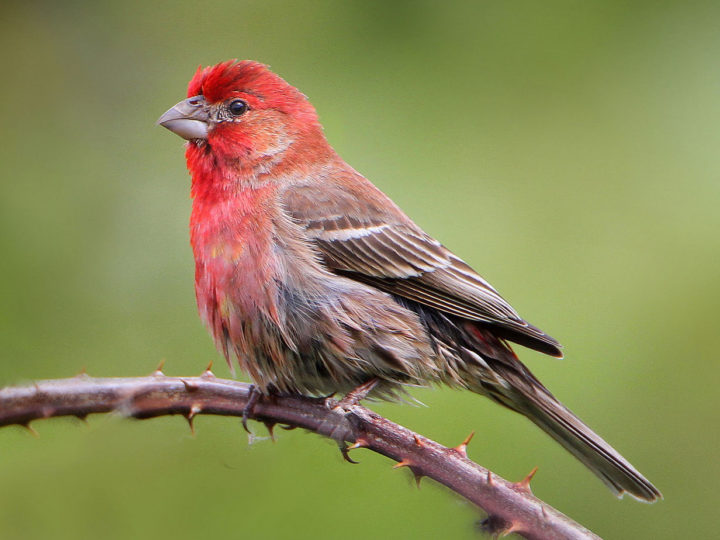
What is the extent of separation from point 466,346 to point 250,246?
94cm

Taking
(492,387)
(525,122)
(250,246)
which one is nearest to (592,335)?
(492,387)

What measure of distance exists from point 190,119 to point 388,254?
1.00 m

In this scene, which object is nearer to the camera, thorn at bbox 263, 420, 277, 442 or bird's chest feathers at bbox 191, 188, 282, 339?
thorn at bbox 263, 420, 277, 442

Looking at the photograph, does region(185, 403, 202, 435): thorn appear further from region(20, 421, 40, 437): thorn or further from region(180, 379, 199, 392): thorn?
region(20, 421, 40, 437): thorn

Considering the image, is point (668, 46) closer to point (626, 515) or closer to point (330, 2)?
point (330, 2)

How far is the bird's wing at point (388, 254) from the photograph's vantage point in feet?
12.2

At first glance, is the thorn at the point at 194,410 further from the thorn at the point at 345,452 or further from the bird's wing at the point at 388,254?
the bird's wing at the point at 388,254

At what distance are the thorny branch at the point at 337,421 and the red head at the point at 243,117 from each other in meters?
1.45

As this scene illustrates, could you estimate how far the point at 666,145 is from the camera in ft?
13.8

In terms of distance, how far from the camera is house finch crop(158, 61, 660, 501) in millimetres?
3525

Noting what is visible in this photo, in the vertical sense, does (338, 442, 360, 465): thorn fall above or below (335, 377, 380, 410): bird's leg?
below

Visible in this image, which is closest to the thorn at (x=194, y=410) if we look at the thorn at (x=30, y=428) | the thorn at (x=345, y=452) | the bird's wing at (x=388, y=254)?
the thorn at (x=30, y=428)

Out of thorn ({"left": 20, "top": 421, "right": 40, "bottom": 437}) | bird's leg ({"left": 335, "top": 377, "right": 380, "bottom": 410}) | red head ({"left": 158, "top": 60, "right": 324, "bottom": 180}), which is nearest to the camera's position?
thorn ({"left": 20, "top": 421, "right": 40, "bottom": 437})

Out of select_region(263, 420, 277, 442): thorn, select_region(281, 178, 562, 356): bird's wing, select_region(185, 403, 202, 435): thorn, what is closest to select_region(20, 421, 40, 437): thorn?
select_region(185, 403, 202, 435): thorn
